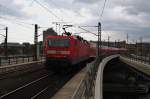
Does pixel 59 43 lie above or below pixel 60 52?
above

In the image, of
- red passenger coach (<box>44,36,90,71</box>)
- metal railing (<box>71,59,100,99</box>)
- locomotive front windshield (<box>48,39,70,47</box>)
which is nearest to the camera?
metal railing (<box>71,59,100,99</box>)

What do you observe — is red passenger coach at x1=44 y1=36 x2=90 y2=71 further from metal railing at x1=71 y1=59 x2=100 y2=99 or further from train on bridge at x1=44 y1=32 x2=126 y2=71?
metal railing at x1=71 y1=59 x2=100 y2=99

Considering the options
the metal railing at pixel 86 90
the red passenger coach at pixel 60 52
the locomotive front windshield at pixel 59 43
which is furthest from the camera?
the locomotive front windshield at pixel 59 43

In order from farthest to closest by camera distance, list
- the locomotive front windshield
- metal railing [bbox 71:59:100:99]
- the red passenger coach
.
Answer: the locomotive front windshield < the red passenger coach < metal railing [bbox 71:59:100:99]

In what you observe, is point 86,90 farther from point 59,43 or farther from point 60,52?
point 59,43

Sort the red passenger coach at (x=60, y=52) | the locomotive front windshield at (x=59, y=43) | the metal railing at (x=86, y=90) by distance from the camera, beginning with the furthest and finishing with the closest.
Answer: the locomotive front windshield at (x=59, y=43) < the red passenger coach at (x=60, y=52) < the metal railing at (x=86, y=90)

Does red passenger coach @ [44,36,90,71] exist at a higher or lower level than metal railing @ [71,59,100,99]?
higher

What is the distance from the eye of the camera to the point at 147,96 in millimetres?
42812

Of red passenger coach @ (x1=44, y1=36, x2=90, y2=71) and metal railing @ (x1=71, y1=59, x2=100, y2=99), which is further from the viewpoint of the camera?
red passenger coach @ (x1=44, y1=36, x2=90, y2=71)

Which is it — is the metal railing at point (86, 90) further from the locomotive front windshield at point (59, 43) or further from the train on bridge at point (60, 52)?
the locomotive front windshield at point (59, 43)

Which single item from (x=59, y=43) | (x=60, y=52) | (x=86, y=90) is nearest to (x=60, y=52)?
(x=60, y=52)

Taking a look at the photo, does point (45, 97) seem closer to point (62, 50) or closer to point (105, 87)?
point (62, 50)

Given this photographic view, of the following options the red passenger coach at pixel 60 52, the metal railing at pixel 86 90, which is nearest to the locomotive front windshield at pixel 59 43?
the red passenger coach at pixel 60 52

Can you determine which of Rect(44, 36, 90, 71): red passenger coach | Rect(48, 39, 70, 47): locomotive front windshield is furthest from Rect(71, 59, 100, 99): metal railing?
Rect(48, 39, 70, 47): locomotive front windshield
